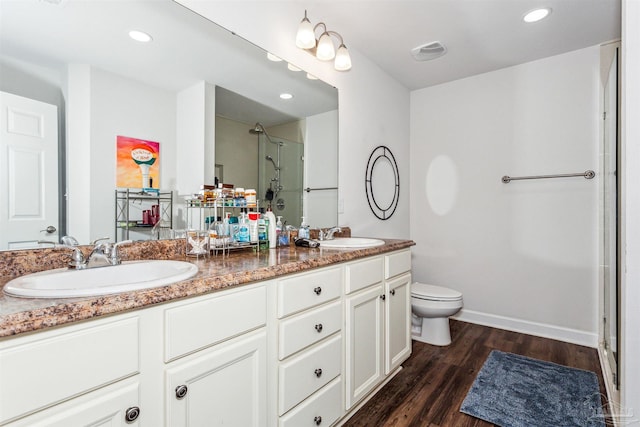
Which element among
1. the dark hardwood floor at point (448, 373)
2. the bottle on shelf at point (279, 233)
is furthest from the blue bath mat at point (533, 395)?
the bottle on shelf at point (279, 233)

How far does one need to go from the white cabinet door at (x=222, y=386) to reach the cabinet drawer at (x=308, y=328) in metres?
0.10

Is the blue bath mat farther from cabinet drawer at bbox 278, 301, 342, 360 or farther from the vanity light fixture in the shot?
the vanity light fixture

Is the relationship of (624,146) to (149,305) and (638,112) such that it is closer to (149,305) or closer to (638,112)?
(638,112)

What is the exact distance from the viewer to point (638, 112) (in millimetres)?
848

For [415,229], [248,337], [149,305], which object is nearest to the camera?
[149,305]

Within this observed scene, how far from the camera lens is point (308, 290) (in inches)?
50.1

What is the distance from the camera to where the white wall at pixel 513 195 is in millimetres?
2502

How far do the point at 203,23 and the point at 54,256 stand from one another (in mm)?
1159

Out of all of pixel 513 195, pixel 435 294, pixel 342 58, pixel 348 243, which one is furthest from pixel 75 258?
pixel 513 195

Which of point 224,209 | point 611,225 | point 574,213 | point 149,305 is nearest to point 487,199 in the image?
point 574,213

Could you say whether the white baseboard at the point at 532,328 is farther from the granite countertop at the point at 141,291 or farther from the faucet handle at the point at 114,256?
the faucet handle at the point at 114,256

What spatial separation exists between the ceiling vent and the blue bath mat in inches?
92.3

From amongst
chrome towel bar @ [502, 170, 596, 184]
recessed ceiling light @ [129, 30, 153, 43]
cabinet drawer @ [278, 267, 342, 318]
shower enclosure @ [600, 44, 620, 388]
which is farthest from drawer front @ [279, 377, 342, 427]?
chrome towel bar @ [502, 170, 596, 184]

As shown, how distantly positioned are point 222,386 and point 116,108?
3.52ft
